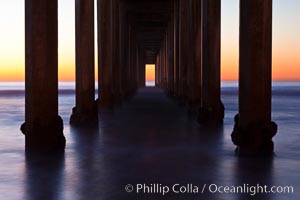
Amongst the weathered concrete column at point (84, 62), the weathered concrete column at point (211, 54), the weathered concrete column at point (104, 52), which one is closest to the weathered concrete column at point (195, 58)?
the weathered concrete column at point (211, 54)

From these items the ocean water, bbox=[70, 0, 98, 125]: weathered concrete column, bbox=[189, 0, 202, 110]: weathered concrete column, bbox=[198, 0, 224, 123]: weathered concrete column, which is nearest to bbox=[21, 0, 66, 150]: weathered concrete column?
the ocean water

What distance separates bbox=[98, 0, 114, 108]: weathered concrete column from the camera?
54.9 ft

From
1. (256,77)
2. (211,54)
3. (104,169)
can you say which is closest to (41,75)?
(104,169)

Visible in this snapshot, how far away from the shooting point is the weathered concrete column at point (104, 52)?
16.7 metres

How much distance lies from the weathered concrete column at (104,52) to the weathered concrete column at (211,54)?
560 centimetres

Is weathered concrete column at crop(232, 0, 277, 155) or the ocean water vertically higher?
weathered concrete column at crop(232, 0, 277, 155)

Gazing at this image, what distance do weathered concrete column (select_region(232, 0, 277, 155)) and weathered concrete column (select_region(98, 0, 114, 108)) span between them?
9723 mm

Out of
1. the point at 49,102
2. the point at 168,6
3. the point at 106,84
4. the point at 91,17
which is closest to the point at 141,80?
the point at 168,6

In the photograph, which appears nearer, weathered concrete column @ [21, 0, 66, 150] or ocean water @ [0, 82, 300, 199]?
ocean water @ [0, 82, 300, 199]

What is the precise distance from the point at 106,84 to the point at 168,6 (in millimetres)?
13157

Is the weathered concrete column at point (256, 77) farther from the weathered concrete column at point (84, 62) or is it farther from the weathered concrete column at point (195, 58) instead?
the weathered concrete column at point (195, 58)

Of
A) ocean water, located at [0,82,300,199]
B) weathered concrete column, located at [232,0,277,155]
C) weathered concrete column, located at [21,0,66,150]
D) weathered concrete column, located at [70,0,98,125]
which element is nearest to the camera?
ocean water, located at [0,82,300,199]

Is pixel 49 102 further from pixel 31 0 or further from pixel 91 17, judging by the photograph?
pixel 91 17

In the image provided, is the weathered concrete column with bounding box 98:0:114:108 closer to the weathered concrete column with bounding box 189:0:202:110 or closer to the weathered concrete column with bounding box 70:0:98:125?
the weathered concrete column with bounding box 189:0:202:110
